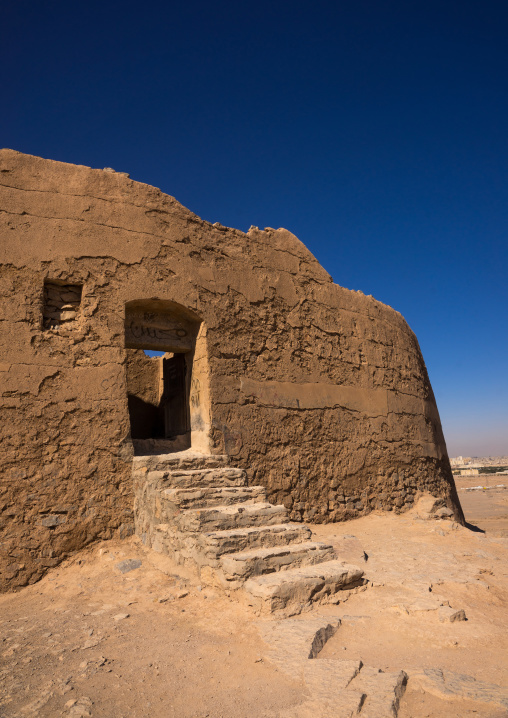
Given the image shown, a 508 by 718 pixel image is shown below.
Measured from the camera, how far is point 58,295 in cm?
580

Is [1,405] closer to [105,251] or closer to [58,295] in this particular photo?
[58,295]

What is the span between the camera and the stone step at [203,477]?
5.25m

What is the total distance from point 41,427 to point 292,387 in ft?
12.0

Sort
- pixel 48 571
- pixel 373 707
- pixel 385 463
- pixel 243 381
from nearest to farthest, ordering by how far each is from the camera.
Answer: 1. pixel 373 707
2. pixel 48 571
3. pixel 243 381
4. pixel 385 463

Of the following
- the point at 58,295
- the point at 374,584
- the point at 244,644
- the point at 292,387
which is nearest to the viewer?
the point at 244,644

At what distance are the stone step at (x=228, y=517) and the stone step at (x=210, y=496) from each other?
0.31 feet

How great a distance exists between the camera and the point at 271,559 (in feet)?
14.0

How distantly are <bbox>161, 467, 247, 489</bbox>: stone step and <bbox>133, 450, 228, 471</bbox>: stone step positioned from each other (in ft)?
0.39

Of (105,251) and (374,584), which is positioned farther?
(105,251)

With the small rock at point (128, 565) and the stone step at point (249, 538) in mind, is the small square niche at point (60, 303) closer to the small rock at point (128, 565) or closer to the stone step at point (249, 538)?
the small rock at point (128, 565)

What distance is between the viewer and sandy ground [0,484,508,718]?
9.03 feet

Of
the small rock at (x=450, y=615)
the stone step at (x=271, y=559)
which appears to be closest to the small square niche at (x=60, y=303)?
the stone step at (x=271, y=559)

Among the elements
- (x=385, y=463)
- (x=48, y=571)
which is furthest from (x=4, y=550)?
(x=385, y=463)

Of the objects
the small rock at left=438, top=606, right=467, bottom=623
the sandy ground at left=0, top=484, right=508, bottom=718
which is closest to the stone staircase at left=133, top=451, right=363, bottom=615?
the sandy ground at left=0, top=484, right=508, bottom=718
